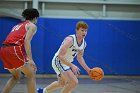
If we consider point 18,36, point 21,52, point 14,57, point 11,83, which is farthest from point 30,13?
point 11,83

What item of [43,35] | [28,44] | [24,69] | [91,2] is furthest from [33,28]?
[91,2]

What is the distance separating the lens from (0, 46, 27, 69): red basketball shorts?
217 inches

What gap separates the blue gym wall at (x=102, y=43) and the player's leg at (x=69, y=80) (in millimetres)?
6724

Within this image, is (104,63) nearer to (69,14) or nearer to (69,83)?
(69,14)

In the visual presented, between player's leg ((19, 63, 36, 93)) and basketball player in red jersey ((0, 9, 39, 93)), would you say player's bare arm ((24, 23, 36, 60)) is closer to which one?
basketball player in red jersey ((0, 9, 39, 93))

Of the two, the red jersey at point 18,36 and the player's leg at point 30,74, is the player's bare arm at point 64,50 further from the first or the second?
the red jersey at point 18,36

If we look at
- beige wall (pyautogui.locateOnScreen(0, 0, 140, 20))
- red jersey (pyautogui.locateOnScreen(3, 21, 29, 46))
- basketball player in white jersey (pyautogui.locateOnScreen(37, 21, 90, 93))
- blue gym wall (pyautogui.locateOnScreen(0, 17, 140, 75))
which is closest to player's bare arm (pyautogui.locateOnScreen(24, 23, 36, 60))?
red jersey (pyautogui.locateOnScreen(3, 21, 29, 46))

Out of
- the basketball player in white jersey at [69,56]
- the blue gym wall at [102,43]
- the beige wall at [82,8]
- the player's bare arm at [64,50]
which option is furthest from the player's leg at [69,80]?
the beige wall at [82,8]

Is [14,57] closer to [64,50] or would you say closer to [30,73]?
[30,73]

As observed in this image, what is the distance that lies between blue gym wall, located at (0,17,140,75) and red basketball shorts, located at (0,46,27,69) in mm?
7022

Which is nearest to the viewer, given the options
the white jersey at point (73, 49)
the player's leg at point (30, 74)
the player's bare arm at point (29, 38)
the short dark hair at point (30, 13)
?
the player's bare arm at point (29, 38)

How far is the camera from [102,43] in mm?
12828

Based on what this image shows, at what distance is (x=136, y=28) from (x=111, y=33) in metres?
1.02

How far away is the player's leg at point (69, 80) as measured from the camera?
5772 mm
